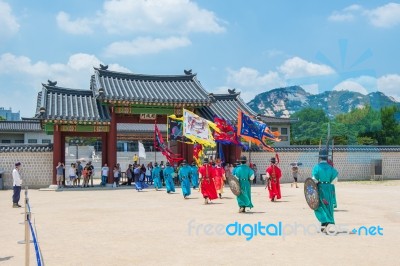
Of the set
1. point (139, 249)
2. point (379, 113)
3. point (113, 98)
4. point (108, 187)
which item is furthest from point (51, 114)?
point (379, 113)

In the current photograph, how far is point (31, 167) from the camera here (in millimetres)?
24281

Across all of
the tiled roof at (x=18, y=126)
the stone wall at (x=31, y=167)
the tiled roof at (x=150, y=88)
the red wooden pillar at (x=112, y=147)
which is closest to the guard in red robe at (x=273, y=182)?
the tiled roof at (x=150, y=88)

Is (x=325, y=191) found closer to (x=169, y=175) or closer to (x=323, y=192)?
(x=323, y=192)

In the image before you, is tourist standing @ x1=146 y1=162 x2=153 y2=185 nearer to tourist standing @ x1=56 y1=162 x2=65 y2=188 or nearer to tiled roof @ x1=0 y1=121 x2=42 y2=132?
tourist standing @ x1=56 y1=162 x2=65 y2=188

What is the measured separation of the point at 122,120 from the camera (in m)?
26.2

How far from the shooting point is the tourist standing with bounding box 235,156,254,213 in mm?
12594

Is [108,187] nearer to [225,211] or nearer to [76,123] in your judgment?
[76,123]

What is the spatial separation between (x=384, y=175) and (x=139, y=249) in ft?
86.7

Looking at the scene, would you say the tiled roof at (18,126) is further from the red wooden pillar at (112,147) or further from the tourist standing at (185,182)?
the tourist standing at (185,182)

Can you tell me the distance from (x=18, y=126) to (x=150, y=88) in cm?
1953

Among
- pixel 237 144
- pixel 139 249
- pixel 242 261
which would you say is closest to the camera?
pixel 242 261

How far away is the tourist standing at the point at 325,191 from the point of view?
930 centimetres

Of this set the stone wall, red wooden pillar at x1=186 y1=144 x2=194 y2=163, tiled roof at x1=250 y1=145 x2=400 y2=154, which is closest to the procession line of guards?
the stone wall

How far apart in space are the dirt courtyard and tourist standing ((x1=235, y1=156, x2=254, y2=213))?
0.27 m
